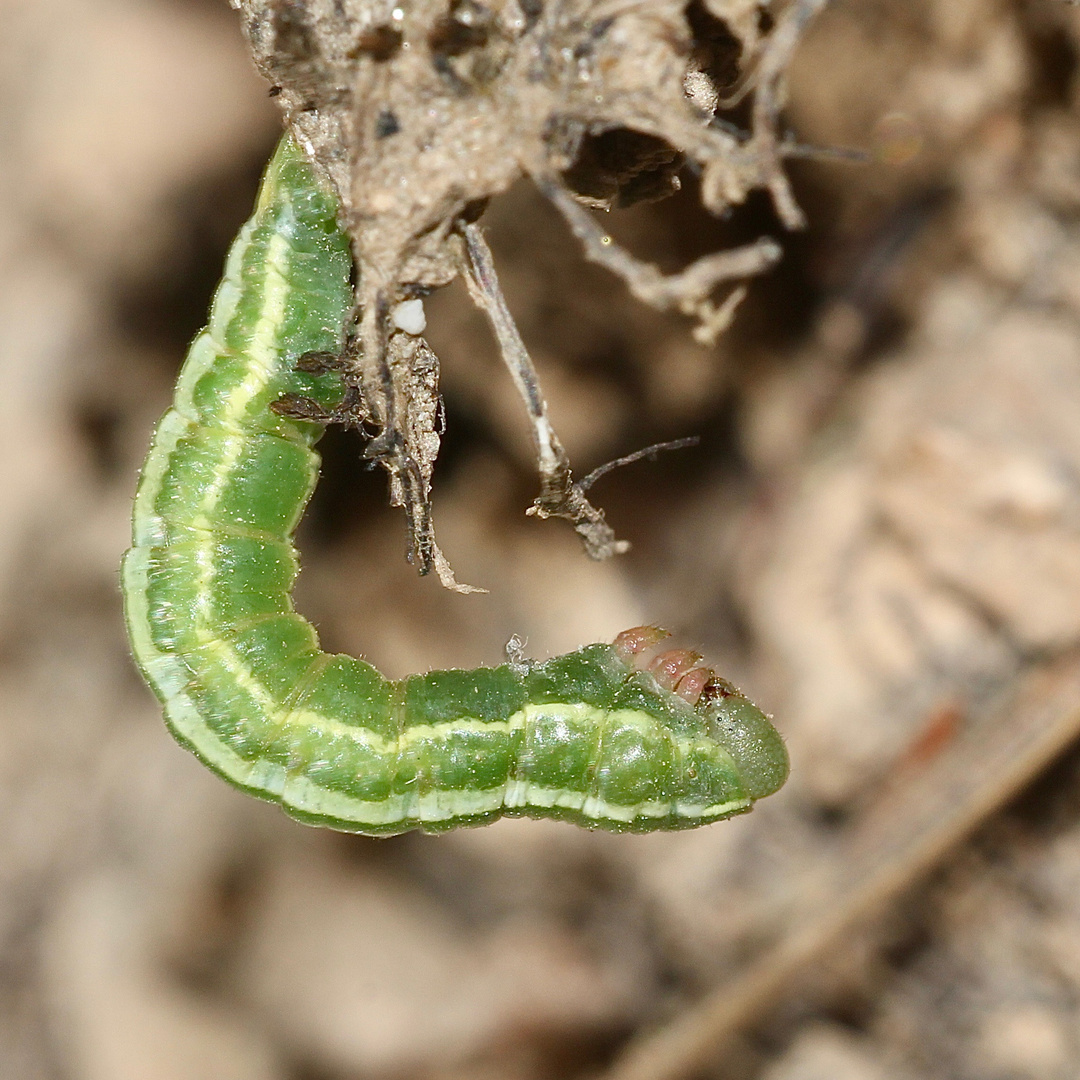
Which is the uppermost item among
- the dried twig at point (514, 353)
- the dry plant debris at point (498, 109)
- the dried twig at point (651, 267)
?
the dry plant debris at point (498, 109)

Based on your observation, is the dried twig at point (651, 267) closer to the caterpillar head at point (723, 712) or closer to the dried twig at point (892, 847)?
the caterpillar head at point (723, 712)

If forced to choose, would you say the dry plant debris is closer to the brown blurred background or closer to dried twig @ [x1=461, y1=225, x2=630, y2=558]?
dried twig @ [x1=461, y1=225, x2=630, y2=558]

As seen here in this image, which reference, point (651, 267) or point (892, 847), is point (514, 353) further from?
point (892, 847)

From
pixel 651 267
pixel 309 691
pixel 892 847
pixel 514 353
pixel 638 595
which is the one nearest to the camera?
pixel 651 267

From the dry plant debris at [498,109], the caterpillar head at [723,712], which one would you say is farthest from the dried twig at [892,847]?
the dry plant debris at [498,109]

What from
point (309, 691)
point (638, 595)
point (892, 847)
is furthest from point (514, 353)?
point (892, 847)

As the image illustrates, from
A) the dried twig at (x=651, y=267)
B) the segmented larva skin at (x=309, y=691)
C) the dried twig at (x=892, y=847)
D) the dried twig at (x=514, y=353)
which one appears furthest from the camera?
the dried twig at (x=892, y=847)

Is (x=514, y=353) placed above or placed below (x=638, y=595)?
above

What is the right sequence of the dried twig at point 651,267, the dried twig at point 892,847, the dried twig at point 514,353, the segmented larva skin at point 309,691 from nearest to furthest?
the dried twig at point 651,267 < the dried twig at point 514,353 < the segmented larva skin at point 309,691 < the dried twig at point 892,847
